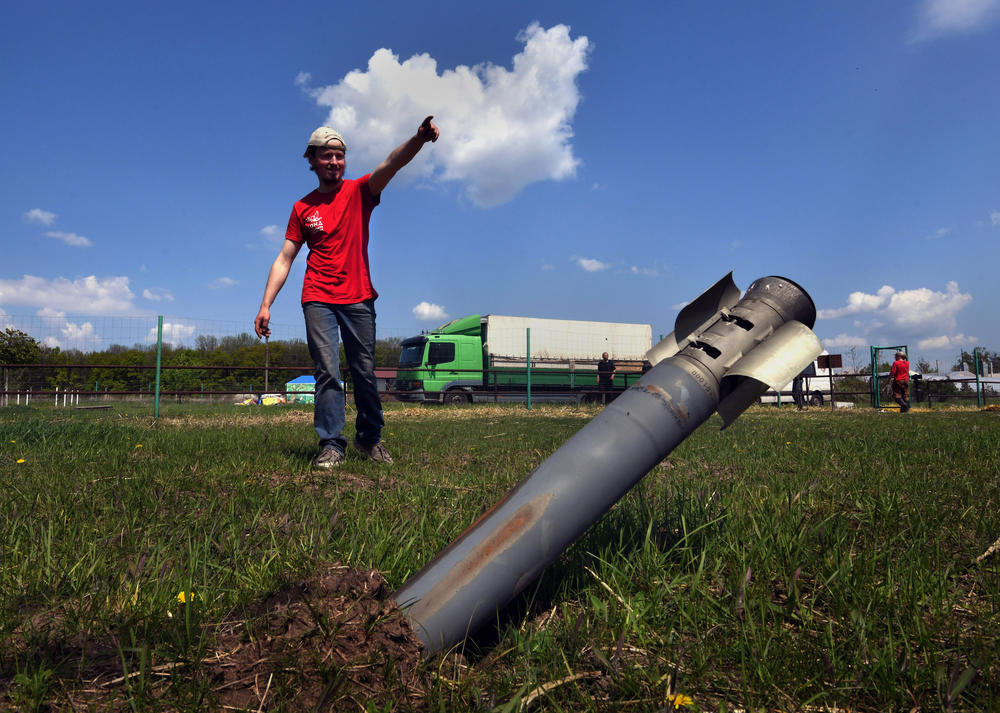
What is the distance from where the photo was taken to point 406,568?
1.74m

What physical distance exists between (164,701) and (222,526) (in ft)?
3.94

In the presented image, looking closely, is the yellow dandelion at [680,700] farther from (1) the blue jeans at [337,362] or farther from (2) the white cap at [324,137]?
(2) the white cap at [324,137]

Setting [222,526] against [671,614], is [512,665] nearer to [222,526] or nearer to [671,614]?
[671,614]

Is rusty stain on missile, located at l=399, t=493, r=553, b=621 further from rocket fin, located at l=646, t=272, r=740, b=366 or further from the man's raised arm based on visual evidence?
the man's raised arm

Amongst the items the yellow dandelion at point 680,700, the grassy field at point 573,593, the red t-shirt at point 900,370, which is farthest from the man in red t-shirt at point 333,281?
the red t-shirt at point 900,370

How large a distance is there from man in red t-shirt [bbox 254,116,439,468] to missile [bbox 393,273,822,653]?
2479 mm

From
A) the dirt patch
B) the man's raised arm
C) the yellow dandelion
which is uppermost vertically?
the man's raised arm

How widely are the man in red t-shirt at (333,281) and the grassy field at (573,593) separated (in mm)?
837

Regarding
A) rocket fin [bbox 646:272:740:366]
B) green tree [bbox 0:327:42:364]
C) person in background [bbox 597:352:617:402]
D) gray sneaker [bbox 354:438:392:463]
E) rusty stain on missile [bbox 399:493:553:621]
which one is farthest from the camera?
green tree [bbox 0:327:42:364]

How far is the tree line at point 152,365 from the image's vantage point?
626 inches

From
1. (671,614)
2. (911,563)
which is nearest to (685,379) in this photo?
(671,614)

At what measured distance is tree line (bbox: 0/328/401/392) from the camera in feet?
52.2

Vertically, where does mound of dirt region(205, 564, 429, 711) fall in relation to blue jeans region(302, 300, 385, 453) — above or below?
below

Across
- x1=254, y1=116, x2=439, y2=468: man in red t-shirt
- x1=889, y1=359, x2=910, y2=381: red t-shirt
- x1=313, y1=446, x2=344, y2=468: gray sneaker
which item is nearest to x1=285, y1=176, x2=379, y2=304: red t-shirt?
x1=254, y1=116, x2=439, y2=468: man in red t-shirt
